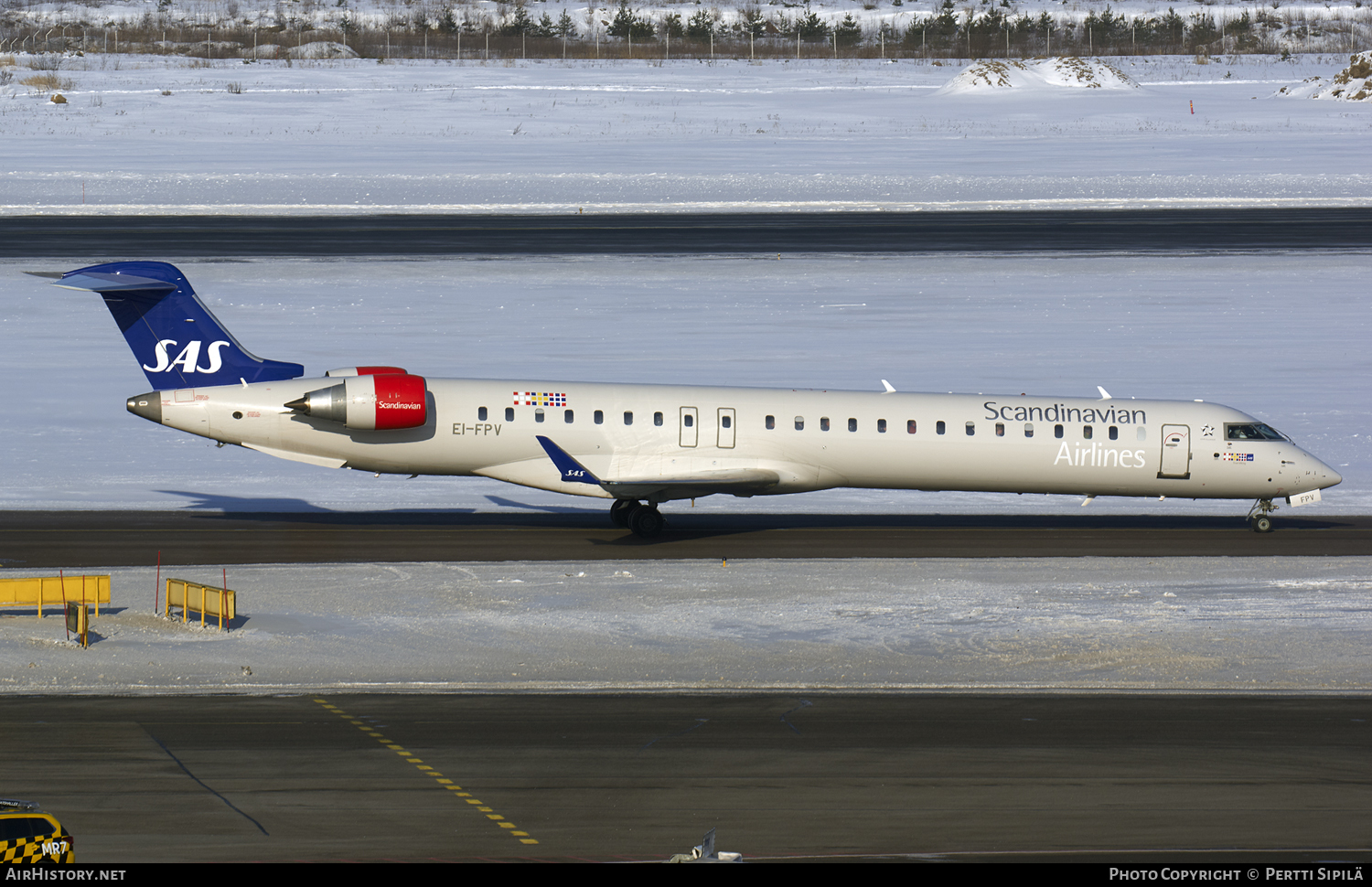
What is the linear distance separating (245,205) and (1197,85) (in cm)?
6884

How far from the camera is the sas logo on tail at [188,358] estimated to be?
92.8ft

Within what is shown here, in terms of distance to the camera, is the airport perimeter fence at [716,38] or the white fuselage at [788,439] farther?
the airport perimeter fence at [716,38]

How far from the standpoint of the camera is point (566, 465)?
90.8 ft

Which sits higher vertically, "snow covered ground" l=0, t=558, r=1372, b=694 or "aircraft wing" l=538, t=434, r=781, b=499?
"aircraft wing" l=538, t=434, r=781, b=499

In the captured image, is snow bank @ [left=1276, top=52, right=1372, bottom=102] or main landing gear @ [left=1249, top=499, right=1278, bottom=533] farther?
snow bank @ [left=1276, top=52, right=1372, bottom=102]

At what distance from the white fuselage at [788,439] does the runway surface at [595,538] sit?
1011 mm

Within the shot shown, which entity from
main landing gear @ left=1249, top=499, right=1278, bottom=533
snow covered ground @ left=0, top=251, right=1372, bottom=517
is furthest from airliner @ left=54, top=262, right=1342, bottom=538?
snow covered ground @ left=0, top=251, right=1372, bottom=517

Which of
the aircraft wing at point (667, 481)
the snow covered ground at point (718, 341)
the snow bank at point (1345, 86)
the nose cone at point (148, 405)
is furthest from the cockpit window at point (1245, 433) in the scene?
the snow bank at point (1345, 86)

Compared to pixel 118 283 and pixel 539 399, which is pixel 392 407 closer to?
pixel 539 399

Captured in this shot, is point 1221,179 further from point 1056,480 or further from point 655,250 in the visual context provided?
point 1056,480

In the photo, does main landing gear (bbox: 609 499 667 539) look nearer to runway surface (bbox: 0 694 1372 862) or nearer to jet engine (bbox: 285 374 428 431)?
jet engine (bbox: 285 374 428 431)

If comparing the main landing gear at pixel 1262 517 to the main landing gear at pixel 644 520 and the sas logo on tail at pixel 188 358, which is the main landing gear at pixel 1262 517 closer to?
the main landing gear at pixel 644 520

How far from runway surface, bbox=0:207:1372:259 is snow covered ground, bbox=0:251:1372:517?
5.90 ft

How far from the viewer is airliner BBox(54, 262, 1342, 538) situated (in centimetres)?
2778
